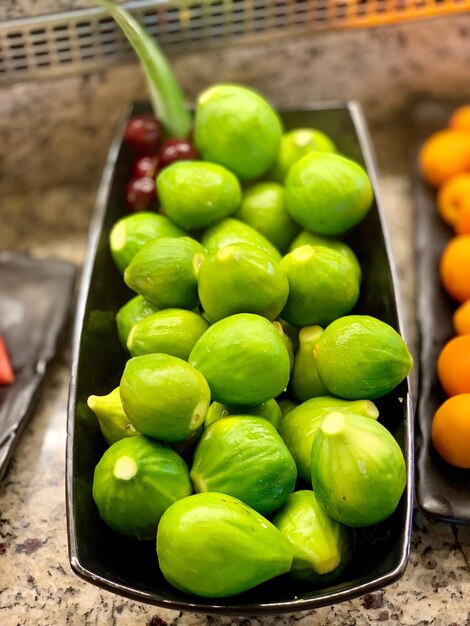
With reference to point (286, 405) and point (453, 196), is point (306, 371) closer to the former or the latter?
point (286, 405)

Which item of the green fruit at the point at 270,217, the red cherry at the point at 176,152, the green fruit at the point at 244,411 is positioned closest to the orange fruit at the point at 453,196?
the green fruit at the point at 270,217

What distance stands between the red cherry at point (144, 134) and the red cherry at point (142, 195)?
96mm

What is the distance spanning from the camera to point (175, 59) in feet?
4.16

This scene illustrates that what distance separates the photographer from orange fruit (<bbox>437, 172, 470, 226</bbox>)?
1179mm

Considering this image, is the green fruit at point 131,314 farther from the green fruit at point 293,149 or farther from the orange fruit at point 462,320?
the orange fruit at point 462,320

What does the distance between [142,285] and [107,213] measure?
25 cm

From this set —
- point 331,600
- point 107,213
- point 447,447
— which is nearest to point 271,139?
point 107,213

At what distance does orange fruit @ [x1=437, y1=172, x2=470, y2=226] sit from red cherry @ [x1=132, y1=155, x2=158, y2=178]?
0.50 metres

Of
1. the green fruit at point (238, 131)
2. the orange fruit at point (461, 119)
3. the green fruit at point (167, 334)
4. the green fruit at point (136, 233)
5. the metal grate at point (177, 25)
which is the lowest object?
the orange fruit at point (461, 119)

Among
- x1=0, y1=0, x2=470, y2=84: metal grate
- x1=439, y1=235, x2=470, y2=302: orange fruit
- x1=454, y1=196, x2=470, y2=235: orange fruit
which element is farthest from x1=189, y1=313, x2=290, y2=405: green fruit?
x1=0, y1=0, x2=470, y2=84: metal grate

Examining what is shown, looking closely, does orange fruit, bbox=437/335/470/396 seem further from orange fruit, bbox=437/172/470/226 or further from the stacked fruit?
orange fruit, bbox=437/172/470/226

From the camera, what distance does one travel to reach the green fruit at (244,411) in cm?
76

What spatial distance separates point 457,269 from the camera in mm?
1077

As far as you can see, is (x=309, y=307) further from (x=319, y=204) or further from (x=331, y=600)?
(x=331, y=600)
